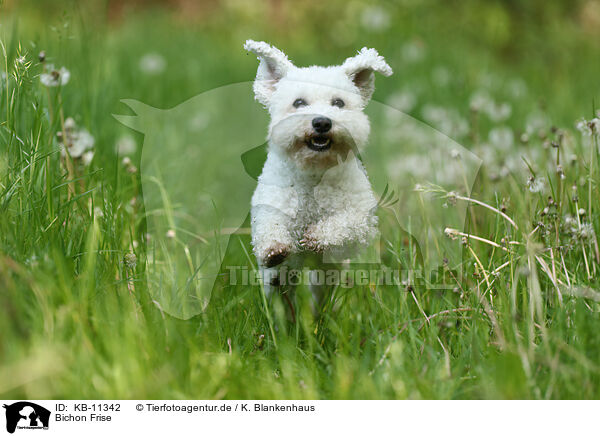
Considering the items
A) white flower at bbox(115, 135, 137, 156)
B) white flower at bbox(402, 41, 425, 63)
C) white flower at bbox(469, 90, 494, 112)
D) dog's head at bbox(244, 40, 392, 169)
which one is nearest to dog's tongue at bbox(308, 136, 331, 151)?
dog's head at bbox(244, 40, 392, 169)

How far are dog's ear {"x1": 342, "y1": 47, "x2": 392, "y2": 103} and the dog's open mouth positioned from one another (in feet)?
1.08

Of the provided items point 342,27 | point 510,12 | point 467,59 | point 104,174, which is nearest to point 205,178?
point 104,174

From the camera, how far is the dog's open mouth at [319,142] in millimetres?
2531

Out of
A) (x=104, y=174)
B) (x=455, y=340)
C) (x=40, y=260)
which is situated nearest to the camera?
(x=40, y=260)

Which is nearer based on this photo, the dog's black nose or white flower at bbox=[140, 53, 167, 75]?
the dog's black nose

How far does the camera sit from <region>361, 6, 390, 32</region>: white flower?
26.0 ft

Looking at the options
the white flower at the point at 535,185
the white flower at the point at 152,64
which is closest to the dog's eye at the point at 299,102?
the white flower at the point at 535,185

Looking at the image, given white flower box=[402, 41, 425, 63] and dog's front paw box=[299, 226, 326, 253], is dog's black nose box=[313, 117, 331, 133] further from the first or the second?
white flower box=[402, 41, 425, 63]

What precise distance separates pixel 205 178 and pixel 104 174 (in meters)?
1.11

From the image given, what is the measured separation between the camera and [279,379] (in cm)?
297

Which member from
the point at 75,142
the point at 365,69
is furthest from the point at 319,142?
the point at 75,142

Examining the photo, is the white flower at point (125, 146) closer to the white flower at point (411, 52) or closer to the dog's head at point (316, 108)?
the dog's head at point (316, 108)
